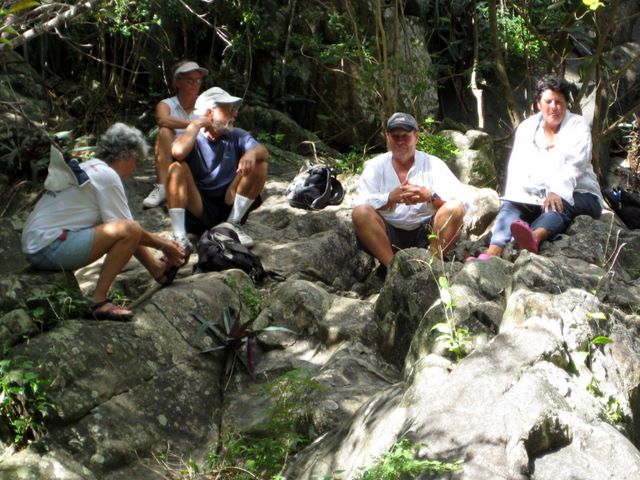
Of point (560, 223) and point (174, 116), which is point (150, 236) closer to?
point (174, 116)

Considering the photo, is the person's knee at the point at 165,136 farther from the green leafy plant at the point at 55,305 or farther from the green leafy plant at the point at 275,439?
the green leafy plant at the point at 275,439

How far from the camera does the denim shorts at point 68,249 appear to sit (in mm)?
5430

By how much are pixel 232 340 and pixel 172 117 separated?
2.44m

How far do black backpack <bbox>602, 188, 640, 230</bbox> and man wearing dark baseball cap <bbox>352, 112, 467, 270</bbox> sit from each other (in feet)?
6.22

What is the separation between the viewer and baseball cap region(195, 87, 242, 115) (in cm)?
702

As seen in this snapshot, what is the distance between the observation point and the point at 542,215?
6586 mm

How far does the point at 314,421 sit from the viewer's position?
4.65 m

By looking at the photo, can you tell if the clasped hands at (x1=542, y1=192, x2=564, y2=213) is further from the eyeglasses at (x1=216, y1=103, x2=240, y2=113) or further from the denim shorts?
the denim shorts

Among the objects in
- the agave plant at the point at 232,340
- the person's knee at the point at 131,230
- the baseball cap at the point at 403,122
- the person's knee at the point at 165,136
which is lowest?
the agave plant at the point at 232,340

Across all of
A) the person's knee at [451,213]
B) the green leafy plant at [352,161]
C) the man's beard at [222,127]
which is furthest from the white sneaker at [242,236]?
the green leafy plant at [352,161]

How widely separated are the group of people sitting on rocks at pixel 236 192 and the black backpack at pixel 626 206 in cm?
101

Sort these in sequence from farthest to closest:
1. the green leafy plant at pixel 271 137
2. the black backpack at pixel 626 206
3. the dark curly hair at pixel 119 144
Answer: the green leafy plant at pixel 271 137, the black backpack at pixel 626 206, the dark curly hair at pixel 119 144

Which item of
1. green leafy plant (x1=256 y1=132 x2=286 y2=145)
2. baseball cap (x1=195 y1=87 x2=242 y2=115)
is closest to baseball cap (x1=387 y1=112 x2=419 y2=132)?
baseball cap (x1=195 y1=87 x2=242 y2=115)

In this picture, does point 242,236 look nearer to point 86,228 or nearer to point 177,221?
point 177,221
